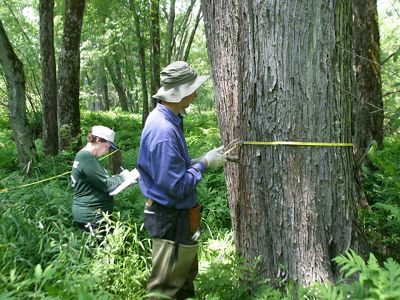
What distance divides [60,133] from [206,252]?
5.49m

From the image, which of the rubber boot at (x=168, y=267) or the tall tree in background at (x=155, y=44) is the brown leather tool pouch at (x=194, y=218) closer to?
the rubber boot at (x=168, y=267)

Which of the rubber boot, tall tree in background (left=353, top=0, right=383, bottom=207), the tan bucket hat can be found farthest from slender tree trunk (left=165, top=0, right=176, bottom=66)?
the rubber boot

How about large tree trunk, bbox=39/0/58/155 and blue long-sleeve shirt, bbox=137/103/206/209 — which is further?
large tree trunk, bbox=39/0/58/155

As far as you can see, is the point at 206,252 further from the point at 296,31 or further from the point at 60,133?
the point at 60,133

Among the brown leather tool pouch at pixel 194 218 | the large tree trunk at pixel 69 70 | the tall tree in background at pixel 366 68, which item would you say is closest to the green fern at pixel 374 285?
the brown leather tool pouch at pixel 194 218

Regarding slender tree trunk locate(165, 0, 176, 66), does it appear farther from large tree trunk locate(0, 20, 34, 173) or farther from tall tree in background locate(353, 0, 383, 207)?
tall tree in background locate(353, 0, 383, 207)

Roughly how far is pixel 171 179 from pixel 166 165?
0.10 m

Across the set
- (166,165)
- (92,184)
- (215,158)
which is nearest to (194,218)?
(215,158)

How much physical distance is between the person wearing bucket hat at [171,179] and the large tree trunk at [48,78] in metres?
7.07

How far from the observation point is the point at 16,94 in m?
6.75

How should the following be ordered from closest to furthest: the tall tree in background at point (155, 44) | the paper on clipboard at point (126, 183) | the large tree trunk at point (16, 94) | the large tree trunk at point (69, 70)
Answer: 1. the paper on clipboard at point (126, 183)
2. the large tree trunk at point (16, 94)
3. the large tree trunk at point (69, 70)
4. the tall tree in background at point (155, 44)

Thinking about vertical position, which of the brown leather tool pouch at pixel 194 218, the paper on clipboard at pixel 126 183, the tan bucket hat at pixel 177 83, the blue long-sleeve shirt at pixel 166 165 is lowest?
the brown leather tool pouch at pixel 194 218

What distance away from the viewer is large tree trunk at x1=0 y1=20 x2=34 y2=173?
21.7 ft

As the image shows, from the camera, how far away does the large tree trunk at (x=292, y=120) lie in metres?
2.75
